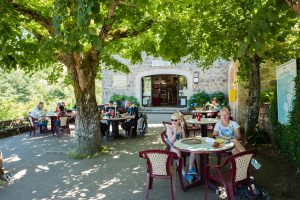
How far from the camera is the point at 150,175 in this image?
15.3 feet

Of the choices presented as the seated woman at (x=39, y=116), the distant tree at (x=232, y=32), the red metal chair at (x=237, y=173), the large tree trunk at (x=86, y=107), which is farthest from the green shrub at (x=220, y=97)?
the red metal chair at (x=237, y=173)

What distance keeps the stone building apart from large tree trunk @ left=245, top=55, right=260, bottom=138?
9.85 m

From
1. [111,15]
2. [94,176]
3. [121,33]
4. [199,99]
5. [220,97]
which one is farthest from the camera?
[199,99]

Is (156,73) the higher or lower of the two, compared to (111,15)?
higher

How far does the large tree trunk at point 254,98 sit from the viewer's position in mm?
8281

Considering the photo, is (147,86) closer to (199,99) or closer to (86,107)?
(199,99)

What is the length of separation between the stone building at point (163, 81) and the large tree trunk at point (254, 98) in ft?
32.3

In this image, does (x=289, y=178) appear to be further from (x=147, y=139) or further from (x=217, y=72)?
(x=217, y=72)

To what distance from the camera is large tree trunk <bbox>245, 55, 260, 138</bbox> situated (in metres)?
8.28

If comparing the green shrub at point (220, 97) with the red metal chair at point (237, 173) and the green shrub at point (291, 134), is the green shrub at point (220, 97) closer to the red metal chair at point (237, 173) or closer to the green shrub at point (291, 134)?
the green shrub at point (291, 134)

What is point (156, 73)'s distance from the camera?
66.1ft

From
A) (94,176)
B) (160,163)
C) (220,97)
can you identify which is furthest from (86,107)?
(220,97)

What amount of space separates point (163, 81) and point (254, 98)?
14.5 metres

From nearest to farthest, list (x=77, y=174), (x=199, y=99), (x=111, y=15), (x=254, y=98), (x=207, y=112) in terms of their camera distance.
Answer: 1. (x=111, y=15)
2. (x=77, y=174)
3. (x=254, y=98)
4. (x=207, y=112)
5. (x=199, y=99)
